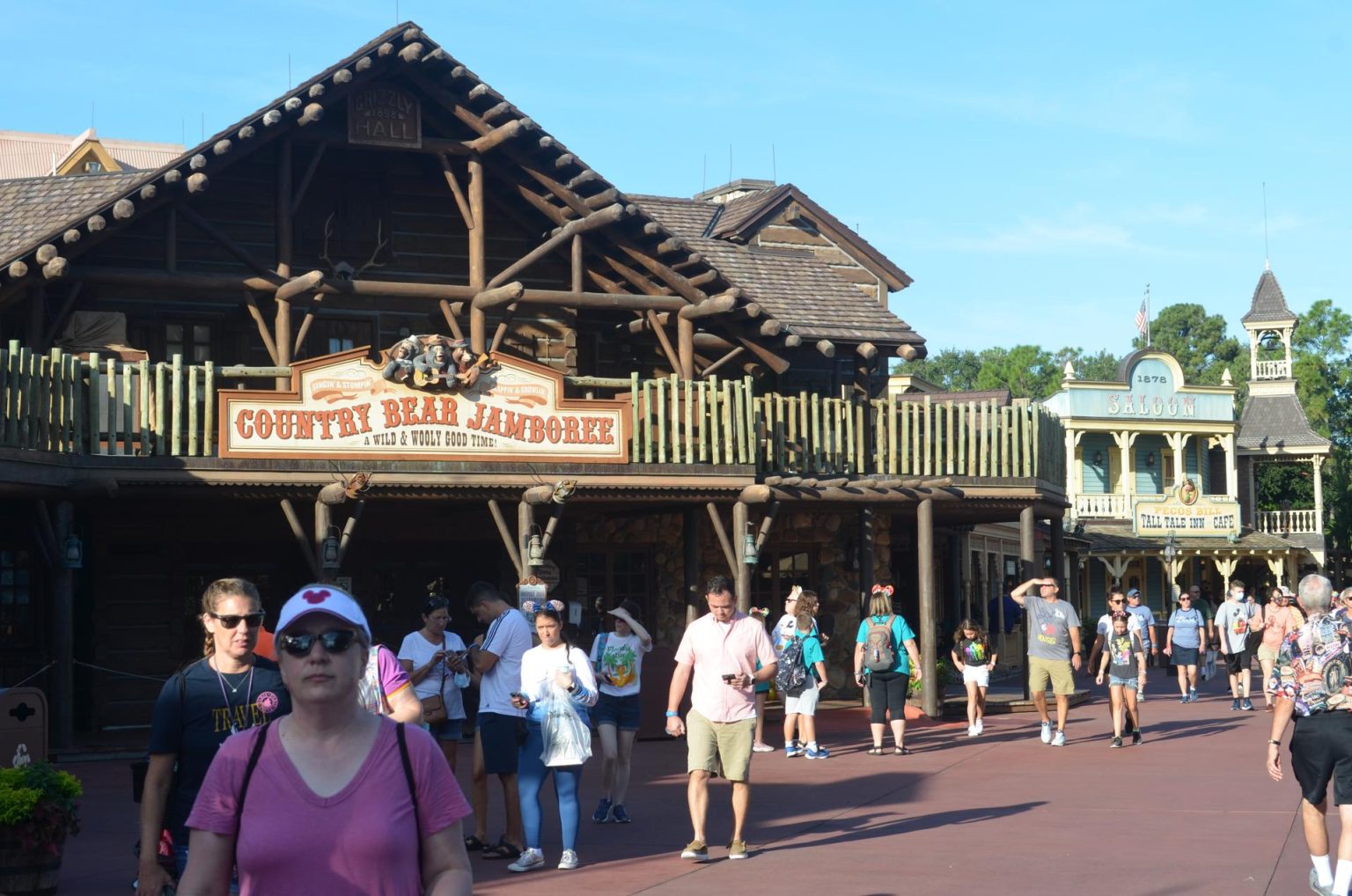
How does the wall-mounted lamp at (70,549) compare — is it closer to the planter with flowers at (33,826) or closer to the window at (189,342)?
the window at (189,342)

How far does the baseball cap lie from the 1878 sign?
16901 millimetres

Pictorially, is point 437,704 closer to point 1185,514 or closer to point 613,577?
point 613,577

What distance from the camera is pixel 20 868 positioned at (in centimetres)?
1005

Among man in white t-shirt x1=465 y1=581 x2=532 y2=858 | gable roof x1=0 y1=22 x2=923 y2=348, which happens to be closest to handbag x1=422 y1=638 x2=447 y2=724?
man in white t-shirt x1=465 y1=581 x2=532 y2=858

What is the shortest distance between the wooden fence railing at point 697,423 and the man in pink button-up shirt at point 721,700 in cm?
797

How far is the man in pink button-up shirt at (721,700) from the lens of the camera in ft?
37.0

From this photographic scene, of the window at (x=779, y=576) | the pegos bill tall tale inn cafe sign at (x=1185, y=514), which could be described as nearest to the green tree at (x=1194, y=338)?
the pegos bill tall tale inn cafe sign at (x=1185, y=514)

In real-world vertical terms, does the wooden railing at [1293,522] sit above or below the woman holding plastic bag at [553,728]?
above

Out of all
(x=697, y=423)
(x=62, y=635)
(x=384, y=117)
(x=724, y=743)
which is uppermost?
(x=384, y=117)

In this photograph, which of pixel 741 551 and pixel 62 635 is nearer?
pixel 62 635

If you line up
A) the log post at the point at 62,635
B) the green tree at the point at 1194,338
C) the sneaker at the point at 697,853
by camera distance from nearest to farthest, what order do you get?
1. the sneaker at the point at 697,853
2. the log post at the point at 62,635
3. the green tree at the point at 1194,338

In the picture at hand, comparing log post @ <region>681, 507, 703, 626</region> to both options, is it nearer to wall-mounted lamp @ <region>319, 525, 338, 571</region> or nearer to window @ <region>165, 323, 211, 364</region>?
wall-mounted lamp @ <region>319, 525, 338, 571</region>

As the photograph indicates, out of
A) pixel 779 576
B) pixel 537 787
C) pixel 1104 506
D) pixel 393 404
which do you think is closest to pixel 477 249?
pixel 393 404

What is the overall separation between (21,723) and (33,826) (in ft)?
8.83
